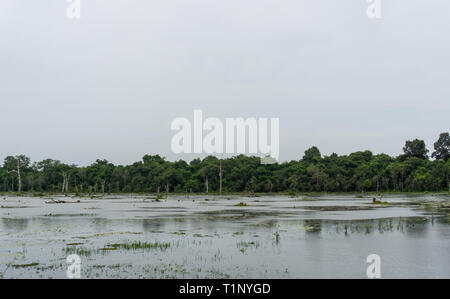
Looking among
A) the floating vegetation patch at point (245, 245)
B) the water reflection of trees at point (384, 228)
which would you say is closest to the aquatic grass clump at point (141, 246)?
the floating vegetation patch at point (245, 245)

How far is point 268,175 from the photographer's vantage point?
12312cm

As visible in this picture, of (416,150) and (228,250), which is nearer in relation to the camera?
(228,250)

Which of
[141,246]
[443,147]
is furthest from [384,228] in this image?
[443,147]

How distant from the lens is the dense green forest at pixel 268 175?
105125 mm

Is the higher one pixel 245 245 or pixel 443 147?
pixel 443 147

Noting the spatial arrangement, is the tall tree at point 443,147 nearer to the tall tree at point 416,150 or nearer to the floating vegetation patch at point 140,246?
the tall tree at point 416,150

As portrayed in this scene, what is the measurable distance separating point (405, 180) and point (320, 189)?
21.5 m

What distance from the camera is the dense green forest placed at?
4139 inches

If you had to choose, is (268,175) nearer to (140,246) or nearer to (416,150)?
(416,150)

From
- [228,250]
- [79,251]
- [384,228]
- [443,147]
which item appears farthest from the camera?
[443,147]

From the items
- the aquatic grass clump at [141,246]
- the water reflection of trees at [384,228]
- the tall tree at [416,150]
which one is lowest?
the water reflection of trees at [384,228]

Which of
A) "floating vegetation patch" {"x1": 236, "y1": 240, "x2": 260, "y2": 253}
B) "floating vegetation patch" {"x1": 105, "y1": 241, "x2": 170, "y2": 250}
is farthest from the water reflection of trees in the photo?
"floating vegetation patch" {"x1": 105, "y1": 241, "x2": 170, "y2": 250}
